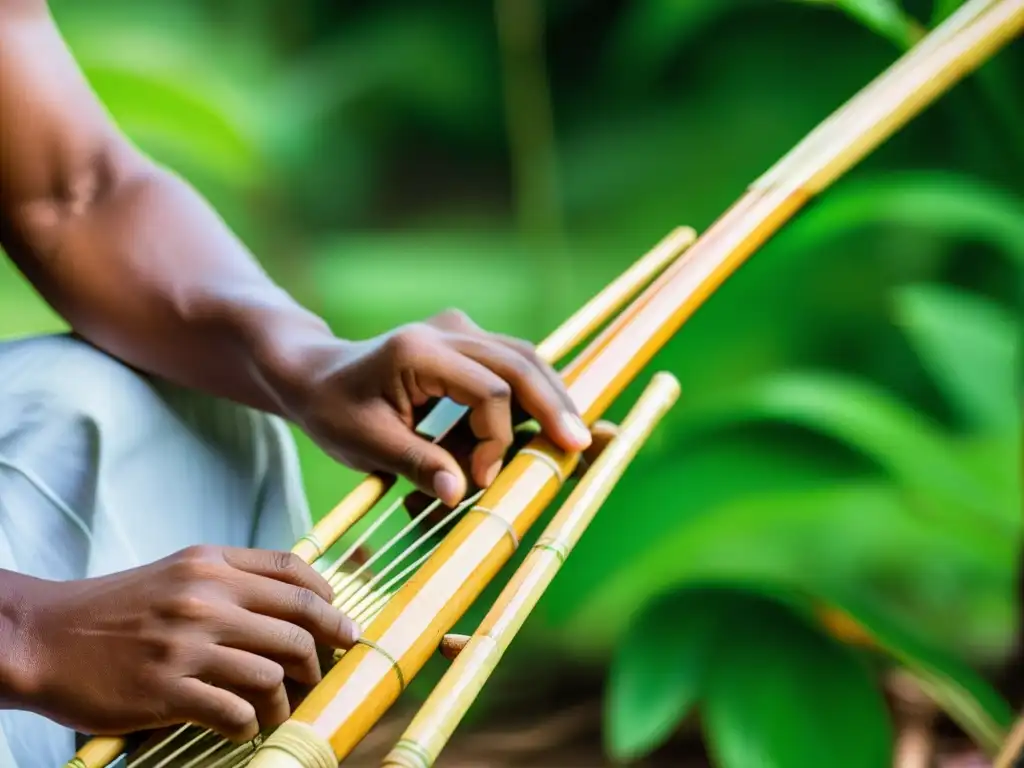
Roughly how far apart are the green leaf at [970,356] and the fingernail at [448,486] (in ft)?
1.34

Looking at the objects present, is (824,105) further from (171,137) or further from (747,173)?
(171,137)

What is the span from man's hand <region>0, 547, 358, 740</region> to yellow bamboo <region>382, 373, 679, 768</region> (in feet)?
0.12

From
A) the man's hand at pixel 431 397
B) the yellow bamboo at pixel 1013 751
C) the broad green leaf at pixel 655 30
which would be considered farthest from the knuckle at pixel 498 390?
the broad green leaf at pixel 655 30

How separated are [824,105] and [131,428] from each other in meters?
0.58

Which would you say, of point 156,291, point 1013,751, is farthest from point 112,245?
point 1013,751

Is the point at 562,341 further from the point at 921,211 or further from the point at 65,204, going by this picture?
the point at 921,211

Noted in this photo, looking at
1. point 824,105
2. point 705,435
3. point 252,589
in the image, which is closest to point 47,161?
point 252,589

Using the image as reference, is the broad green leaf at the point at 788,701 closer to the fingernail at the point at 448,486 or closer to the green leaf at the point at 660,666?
the green leaf at the point at 660,666

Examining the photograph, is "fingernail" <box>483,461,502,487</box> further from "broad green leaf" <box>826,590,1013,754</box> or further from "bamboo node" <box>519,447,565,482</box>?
"broad green leaf" <box>826,590,1013,754</box>

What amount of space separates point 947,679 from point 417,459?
→ 1.30ft

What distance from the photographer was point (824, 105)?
0.79 m

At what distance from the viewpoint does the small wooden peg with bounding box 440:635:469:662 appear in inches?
12.1

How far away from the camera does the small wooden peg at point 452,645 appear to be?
307 mm

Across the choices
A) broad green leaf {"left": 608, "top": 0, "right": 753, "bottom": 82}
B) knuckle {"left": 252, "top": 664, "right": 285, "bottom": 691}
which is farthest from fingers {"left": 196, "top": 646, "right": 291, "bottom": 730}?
broad green leaf {"left": 608, "top": 0, "right": 753, "bottom": 82}
